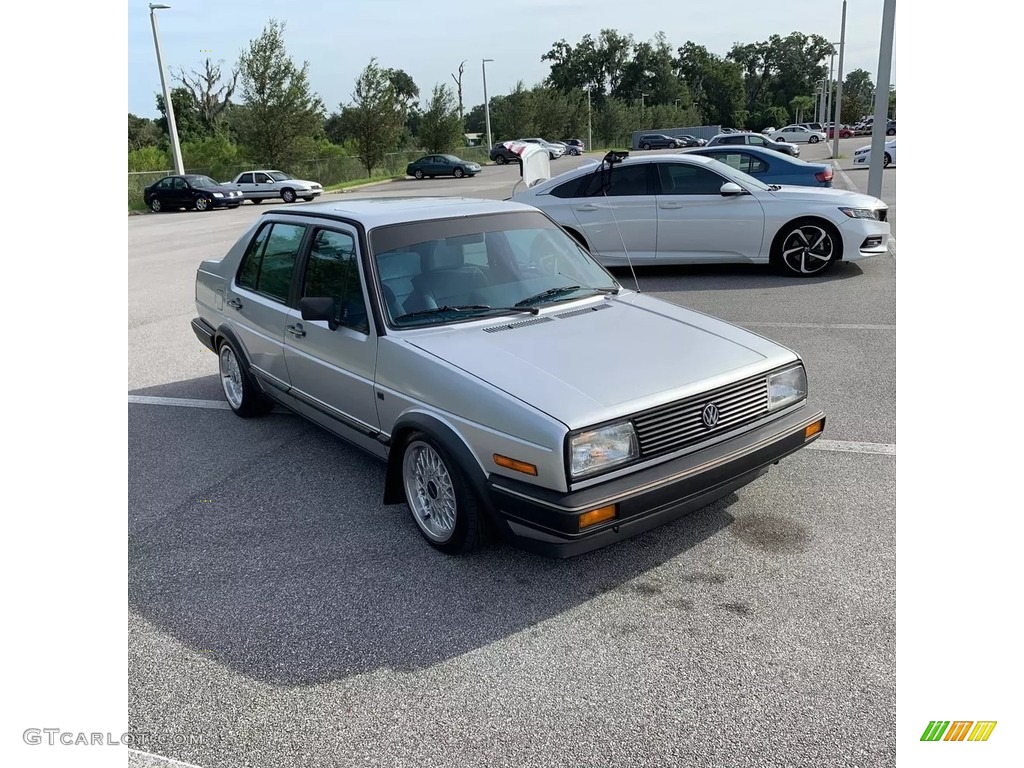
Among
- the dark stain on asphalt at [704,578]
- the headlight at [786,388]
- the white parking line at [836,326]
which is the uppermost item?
the headlight at [786,388]

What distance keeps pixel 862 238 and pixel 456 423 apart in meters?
8.06

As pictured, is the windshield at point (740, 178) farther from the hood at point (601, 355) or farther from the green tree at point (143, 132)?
the green tree at point (143, 132)

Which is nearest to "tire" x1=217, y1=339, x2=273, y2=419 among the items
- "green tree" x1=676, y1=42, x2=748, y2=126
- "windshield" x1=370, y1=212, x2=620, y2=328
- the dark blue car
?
"windshield" x1=370, y1=212, x2=620, y2=328

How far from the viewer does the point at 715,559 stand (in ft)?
12.3

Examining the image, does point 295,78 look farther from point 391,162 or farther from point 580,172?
point 580,172

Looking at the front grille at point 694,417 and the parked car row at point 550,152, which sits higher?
the parked car row at point 550,152

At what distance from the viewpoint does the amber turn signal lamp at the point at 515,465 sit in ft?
10.8

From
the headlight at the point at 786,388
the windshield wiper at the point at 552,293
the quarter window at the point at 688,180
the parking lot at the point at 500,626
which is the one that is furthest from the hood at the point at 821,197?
the headlight at the point at 786,388

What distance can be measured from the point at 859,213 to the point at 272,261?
7.59 metres

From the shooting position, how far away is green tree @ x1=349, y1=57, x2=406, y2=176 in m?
48.6

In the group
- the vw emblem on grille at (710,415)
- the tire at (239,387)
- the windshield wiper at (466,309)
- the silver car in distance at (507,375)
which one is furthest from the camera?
the tire at (239,387)

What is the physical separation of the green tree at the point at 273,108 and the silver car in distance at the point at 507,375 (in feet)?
130
